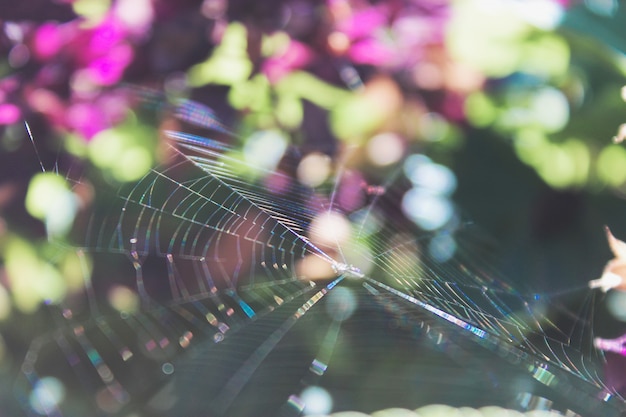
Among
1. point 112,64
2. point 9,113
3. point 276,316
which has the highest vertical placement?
point 112,64

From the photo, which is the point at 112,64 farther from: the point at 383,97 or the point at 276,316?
the point at 276,316

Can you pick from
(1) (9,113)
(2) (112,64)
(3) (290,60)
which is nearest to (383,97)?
(3) (290,60)

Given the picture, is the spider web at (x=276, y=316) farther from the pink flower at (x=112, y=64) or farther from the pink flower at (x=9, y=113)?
the pink flower at (x=9, y=113)

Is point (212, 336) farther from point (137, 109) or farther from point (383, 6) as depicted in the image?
point (383, 6)

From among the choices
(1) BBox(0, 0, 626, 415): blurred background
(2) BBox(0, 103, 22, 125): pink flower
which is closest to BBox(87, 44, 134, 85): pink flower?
(1) BBox(0, 0, 626, 415): blurred background

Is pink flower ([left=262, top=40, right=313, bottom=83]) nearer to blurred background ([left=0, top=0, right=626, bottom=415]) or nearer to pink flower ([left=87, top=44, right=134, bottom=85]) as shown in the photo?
blurred background ([left=0, top=0, right=626, bottom=415])

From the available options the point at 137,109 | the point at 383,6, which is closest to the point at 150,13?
the point at 137,109
